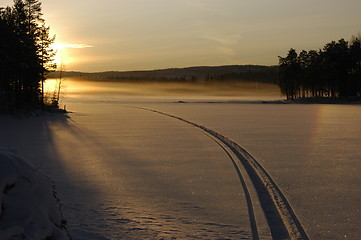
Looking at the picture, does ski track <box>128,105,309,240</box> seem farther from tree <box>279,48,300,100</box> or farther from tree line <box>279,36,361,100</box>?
tree <box>279,48,300,100</box>

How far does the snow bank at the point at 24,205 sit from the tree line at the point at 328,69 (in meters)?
99.0

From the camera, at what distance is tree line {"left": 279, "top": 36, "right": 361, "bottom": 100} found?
99812 millimetres

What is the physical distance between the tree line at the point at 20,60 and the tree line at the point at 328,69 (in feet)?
213

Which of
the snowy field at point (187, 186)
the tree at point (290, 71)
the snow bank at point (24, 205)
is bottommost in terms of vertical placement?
the snowy field at point (187, 186)

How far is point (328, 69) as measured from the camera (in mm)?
100562

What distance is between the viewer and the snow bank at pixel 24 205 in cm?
451

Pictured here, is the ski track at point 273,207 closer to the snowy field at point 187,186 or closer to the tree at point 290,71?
the snowy field at point 187,186

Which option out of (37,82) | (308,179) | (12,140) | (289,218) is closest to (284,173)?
(308,179)

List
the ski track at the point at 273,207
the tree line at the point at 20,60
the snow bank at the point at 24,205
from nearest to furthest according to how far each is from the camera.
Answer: the snow bank at the point at 24,205
the ski track at the point at 273,207
the tree line at the point at 20,60

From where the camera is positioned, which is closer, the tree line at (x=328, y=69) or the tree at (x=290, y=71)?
the tree line at (x=328, y=69)

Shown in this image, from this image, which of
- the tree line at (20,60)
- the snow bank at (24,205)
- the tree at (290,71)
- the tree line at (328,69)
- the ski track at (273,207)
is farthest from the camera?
the tree at (290,71)

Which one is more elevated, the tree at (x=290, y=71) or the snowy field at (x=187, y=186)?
the tree at (x=290, y=71)

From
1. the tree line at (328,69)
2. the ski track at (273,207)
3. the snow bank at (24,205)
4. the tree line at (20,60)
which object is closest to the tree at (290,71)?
the tree line at (328,69)

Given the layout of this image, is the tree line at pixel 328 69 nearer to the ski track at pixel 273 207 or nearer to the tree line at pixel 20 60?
the tree line at pixel 20 60
